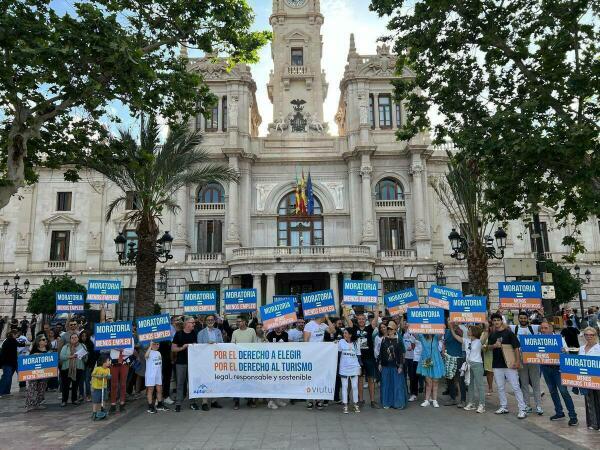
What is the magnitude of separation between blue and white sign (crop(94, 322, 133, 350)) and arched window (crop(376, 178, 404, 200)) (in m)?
27.2

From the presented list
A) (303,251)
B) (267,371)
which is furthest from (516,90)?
(303,251)

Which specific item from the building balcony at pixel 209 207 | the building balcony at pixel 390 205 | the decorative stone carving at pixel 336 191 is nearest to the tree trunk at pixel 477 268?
the building balcony at pixel 390 205

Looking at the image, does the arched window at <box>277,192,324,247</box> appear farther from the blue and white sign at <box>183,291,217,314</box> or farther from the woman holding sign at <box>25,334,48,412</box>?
the woman holding sign at <box>25,334,48,412</box>

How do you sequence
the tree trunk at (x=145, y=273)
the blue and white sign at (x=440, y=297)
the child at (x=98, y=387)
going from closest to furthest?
the child at (x=98, y=387)
the blue and white sign at (x=440, y=297)
the tree trunk at (x=145, y=273)

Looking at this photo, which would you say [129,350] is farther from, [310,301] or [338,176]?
[338,176]

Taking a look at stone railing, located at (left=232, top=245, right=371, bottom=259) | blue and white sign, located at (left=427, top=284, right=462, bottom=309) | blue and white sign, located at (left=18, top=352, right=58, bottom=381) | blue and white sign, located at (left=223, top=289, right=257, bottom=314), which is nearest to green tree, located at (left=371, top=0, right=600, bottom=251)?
blue and white sign, located at (left=427, top=284, right=462, bottom=309)

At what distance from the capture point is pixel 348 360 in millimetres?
10492

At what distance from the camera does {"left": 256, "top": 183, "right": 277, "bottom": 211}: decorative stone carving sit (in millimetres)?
35562

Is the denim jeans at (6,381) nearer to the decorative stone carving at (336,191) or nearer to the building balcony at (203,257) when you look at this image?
the building balcony at (203,257)

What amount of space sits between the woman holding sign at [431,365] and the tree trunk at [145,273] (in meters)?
8.79

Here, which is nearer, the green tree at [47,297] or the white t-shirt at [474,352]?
the white t-shirt at [474,352]

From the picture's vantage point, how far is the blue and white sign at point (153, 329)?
36.3 ft

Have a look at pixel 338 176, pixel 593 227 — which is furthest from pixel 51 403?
pixel 593 227

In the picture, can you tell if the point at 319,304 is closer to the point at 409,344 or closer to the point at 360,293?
the point at 360,293
